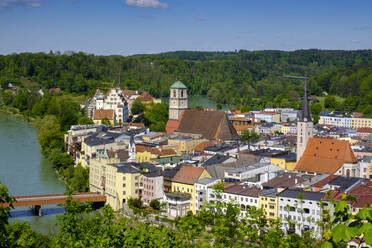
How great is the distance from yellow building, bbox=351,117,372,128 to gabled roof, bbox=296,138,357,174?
15.5 meters

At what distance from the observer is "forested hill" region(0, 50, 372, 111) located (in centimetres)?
4566

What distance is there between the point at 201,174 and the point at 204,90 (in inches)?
1649

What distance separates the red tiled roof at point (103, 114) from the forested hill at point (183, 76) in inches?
575

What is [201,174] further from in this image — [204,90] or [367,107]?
[204,90]

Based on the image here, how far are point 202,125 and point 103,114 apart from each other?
7898mm

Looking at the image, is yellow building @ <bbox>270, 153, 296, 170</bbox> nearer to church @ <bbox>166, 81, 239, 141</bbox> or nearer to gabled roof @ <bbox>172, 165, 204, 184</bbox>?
gabled roof @ <bbox>172, 165, 204, 184</bbox>

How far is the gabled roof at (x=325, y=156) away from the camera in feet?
50.5

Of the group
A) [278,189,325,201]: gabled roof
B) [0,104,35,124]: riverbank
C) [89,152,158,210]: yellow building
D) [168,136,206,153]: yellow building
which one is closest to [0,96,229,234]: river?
[89,152,158,210]: yellow building

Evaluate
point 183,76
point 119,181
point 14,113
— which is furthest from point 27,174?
point 183,76

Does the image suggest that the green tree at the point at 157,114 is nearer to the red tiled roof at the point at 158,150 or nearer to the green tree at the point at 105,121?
the green tree at the point at 105,121

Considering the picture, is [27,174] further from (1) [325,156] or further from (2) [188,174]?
(1) [325,156]

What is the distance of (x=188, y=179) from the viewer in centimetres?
1452

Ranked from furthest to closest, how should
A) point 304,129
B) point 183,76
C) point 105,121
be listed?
point 183,76, point 105,121, point 304,129

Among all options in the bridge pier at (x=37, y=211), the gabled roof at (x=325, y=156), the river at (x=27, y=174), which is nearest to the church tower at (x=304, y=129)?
the gabled roof at (x=325, y=156)
